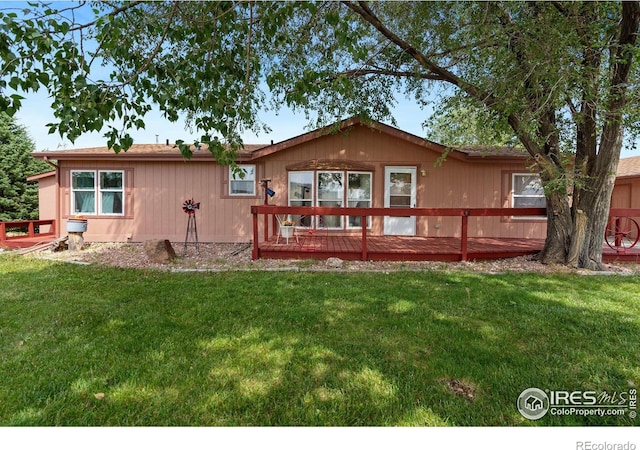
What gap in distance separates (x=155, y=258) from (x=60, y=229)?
496 cm

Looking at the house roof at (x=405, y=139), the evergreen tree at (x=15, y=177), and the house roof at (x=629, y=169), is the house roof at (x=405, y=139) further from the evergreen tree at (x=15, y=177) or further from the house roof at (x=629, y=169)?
the evergreen tree at (x=15, y=177)

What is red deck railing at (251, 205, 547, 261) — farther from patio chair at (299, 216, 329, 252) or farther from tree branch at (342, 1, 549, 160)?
patio chair at (299, 216, 329, 252)

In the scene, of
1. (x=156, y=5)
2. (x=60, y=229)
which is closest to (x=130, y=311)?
(x=156, y=5)

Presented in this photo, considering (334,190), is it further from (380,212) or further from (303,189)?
(380,212)

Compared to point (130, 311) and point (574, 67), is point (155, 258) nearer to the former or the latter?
point (130, 311)

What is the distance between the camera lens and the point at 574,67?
4.31 metres

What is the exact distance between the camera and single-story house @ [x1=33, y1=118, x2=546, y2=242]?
8.89 metres

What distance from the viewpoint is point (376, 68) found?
6859 mm

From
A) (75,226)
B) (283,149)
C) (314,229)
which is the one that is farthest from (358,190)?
(75,226)

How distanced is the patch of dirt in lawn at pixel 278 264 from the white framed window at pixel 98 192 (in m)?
2.06

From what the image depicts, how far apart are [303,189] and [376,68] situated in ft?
11.7

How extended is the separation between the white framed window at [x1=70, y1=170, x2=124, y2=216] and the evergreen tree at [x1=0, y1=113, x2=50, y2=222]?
316 inches

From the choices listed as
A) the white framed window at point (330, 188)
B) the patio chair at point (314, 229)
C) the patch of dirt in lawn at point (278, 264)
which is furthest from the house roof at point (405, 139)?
the patch of dirt in lawn at point (278, 264)

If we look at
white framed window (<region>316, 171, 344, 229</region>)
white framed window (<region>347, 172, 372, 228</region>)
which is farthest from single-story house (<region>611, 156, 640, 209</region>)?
white framed window (<region>316, 171, 344, 229</region>)
